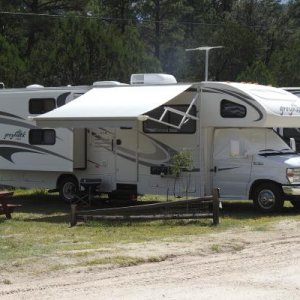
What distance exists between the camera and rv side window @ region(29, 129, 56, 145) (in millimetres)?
16234

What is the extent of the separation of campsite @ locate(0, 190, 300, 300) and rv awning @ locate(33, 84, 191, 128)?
81.0 inches

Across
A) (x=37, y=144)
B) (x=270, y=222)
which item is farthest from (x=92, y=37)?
(x=270, y=222)

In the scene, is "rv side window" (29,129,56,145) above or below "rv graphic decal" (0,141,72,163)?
above

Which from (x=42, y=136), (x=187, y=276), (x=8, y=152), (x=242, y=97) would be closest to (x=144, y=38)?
(x=8, y=152)

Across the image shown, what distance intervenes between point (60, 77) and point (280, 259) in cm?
2152

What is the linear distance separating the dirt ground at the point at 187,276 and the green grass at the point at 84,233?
325 mm

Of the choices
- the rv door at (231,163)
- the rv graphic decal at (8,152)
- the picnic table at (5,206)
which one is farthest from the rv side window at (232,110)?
the rv graphic decal at (8,152)

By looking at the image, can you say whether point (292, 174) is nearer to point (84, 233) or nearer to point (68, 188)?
point (84, 233)

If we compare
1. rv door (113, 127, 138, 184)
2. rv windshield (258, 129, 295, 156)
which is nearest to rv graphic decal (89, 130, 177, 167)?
rv door (113, 127, 138, 184)

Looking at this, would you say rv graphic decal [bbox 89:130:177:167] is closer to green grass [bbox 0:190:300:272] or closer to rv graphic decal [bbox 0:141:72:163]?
green grass [bbox 0:190:300:272]

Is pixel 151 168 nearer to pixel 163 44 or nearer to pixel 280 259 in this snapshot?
pixel 280 259

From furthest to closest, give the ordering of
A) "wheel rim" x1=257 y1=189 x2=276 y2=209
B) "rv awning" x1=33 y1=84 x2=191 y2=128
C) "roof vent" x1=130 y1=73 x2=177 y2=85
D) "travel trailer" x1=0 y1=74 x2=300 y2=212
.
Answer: "roof vent" x1=130 y1=73 x2=177 y2=85 < "wheel rim" x1=257 y1=189 x2=276 y2=209 < "travel trailer" x1=0 y1=74 x2=300 y2=212 < "rv awning" x1=33 y1=84 x2=191 y2=128

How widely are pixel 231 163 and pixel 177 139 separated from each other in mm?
1332

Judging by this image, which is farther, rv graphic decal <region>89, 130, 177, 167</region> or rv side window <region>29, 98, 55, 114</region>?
rv side window <region>29, 98, 55, 114</region>
